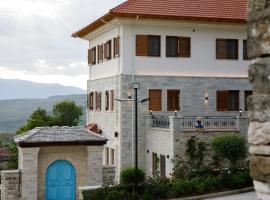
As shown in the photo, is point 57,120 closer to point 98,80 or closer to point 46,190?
point 98,80

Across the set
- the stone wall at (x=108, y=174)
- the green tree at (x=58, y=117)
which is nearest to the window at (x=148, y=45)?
the stone wall at (x=108, y=174)

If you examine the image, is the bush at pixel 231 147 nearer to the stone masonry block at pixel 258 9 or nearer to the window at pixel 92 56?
the window at pixel 92 56

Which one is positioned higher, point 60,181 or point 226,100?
point 226,100

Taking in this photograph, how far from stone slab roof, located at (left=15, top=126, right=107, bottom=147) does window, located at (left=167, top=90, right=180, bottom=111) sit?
22.5 ft

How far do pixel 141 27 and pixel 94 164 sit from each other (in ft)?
30.5

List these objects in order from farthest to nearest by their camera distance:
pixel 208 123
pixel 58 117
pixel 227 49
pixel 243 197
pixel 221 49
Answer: pixel 58 117 → pixel 227 49 → pixel 221 49 → pixel 208 123 → pixel 243 197

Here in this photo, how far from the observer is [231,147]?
22531mm

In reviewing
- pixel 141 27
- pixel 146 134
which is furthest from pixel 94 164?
pixel 141 27

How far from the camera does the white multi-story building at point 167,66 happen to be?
27.7 metres

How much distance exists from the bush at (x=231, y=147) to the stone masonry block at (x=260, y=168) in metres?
18.7

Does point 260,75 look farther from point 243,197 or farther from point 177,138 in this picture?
point 177,138

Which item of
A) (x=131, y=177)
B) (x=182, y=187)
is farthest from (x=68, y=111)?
(x=182, y=187)

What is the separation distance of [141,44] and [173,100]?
3.75 meters

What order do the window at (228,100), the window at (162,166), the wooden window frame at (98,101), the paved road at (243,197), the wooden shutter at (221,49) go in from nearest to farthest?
1. the paved road at (243,197)
2. the window at (162,166)
3. the wooden shutter at (221,49)
4. the window at (228,100)
5. the wooden window frame at (98,101)
